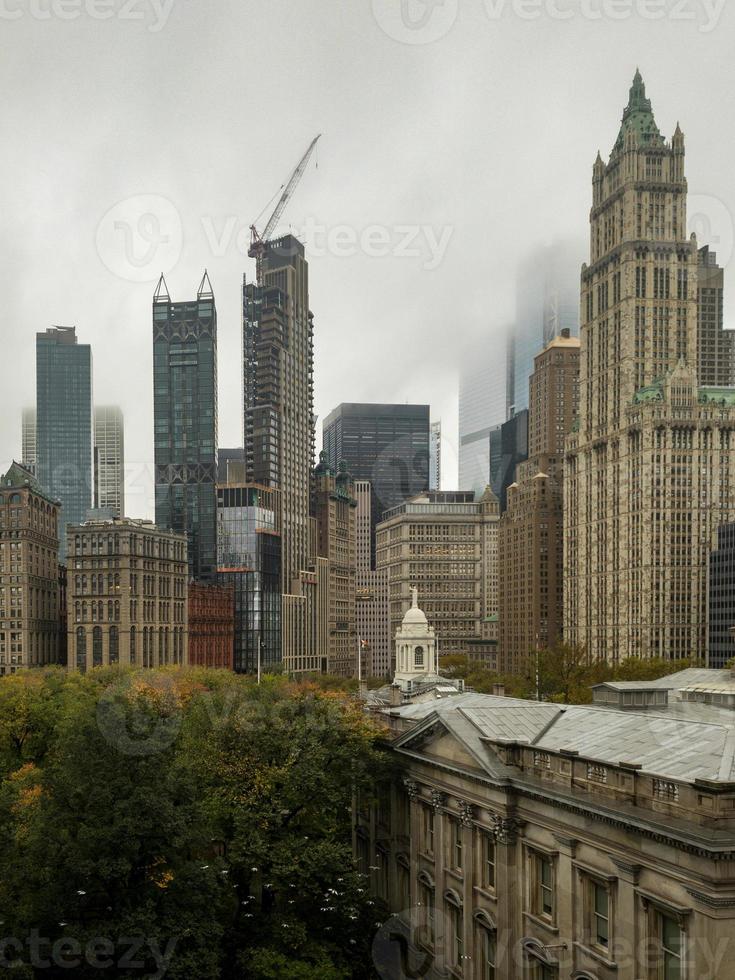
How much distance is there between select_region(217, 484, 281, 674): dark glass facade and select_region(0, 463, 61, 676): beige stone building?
37.4 m

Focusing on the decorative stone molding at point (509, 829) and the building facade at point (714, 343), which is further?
the building facade at point (714, 343)

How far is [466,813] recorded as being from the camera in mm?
34344

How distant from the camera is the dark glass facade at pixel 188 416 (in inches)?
6688

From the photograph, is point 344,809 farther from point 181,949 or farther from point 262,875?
point 181,949

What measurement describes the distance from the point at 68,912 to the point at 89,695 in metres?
38.6

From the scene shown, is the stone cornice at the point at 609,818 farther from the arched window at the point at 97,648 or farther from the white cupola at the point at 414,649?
the arched window at the point at 97,648

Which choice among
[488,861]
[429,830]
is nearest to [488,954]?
[488,861]

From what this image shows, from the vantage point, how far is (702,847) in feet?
67.9

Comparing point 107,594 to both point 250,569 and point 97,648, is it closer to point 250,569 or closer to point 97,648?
point 97,648

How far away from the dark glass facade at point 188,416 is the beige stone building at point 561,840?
12968cm

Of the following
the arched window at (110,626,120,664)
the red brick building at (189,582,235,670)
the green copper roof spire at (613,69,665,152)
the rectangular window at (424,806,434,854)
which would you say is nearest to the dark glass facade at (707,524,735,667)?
the green copper roof spire at (613,69,665,152)

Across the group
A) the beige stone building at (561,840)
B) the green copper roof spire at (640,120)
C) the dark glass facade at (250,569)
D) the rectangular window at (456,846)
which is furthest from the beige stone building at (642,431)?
the rectangular window at (456,846)

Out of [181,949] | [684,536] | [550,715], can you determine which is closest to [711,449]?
[684,536]

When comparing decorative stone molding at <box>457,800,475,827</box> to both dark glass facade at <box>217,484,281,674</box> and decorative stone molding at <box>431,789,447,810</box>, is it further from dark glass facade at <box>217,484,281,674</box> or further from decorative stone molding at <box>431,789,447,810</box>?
dark glass facade at <box>217,484,281,674</box>
